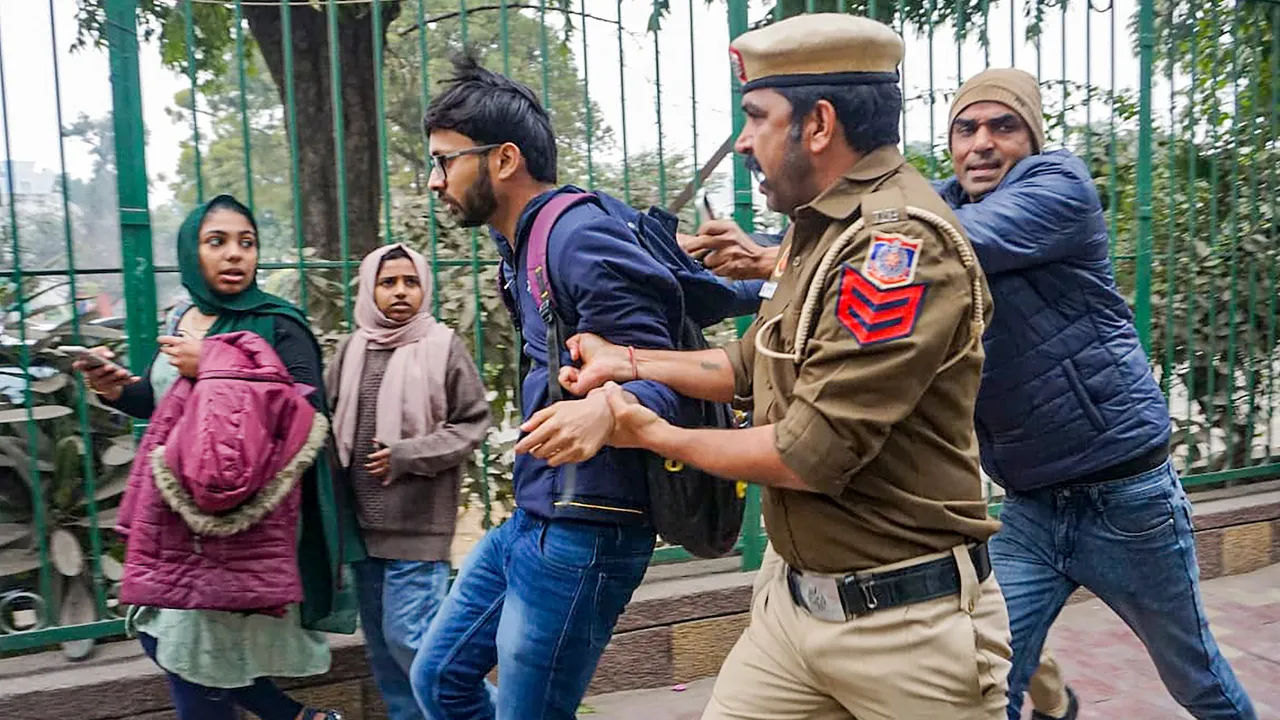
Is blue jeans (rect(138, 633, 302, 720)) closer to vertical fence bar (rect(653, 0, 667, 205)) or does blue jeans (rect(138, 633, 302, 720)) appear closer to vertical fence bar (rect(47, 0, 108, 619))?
vertical fence bar (rect(47, 0, 108, 619))

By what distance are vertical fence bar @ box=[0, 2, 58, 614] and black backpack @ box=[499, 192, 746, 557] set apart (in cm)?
185

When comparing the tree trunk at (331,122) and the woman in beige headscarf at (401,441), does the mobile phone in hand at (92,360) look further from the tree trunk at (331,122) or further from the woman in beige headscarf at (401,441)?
the tree trunk at (331,122)

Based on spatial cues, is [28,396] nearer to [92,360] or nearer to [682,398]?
[92,360]

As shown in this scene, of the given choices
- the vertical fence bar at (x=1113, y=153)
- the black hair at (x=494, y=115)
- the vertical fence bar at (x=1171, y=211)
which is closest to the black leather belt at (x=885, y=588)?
the black hair at (x=494, y=115)

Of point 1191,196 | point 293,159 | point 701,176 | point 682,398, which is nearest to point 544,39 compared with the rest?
point 701,176

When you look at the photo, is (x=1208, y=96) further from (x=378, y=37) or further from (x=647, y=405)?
(x=647, y=405)

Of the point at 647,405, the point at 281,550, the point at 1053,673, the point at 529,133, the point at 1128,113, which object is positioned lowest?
the point at 1053,673

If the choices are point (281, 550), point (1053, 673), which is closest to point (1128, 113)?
point (1053, 673)

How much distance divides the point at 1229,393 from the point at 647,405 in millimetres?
4357

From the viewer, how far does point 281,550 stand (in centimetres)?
299

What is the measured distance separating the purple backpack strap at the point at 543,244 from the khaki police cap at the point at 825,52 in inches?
23.1

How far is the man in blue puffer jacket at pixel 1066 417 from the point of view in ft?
8.28

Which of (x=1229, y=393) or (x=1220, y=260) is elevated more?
(x=1220, y=260)

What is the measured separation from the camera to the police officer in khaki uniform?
1710 mm
